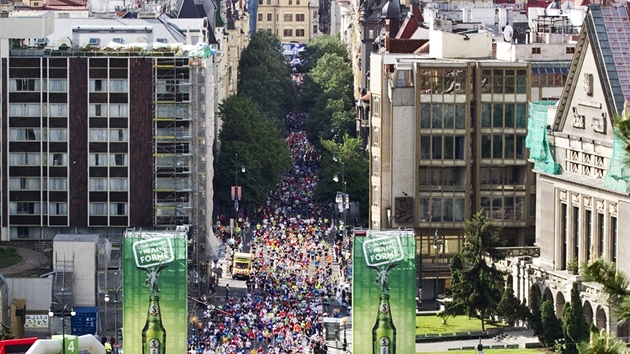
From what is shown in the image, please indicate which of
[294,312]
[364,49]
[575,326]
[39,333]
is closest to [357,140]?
[364,49]

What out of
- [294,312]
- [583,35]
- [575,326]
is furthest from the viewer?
[294,312]

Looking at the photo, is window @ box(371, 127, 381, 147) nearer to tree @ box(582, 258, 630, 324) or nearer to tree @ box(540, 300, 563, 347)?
tree @ box(540, 300, 563, 347)

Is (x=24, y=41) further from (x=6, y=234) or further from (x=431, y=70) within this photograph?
(x=431, y=70)

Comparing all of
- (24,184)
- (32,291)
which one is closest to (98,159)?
(24,184)

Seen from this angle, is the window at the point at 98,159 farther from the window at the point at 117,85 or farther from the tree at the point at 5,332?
the tree at the point at 5,332

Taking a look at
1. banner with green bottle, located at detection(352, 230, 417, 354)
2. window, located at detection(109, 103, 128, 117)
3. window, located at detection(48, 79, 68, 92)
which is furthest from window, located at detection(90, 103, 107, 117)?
banner with green bottle, located at detection(352, 230, 417, 354)

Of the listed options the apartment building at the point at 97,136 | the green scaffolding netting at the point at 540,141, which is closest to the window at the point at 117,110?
the apartment building at the point at 97,136
